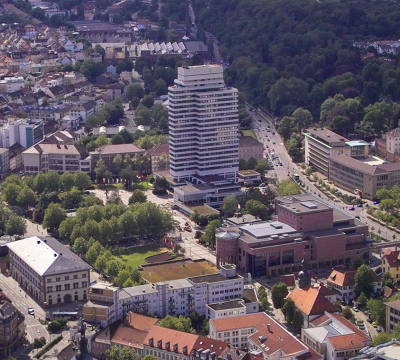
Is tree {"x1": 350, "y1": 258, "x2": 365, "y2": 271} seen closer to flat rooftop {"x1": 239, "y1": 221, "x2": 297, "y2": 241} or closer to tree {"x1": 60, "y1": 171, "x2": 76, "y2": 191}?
flat rooftop {"x1": 239, "y1": 221, "x2": 297, "y2": 241}

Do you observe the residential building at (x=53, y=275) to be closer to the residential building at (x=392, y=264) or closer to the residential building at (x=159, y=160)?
the residential building at (x=392, y=264)

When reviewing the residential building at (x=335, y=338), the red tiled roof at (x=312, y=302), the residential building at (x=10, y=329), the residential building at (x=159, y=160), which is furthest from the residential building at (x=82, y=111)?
the residential building at (x=335, y=338)

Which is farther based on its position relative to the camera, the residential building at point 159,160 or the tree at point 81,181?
the residential building at point 159,160

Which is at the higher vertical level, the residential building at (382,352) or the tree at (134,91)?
the tree at (134,91)

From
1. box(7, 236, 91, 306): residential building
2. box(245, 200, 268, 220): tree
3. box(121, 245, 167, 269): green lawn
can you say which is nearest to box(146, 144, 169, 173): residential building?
box(245, 200, 268, 220): tree

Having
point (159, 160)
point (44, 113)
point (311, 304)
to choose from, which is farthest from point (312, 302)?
point (44, 113)

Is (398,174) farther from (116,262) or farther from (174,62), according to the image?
(174,62)

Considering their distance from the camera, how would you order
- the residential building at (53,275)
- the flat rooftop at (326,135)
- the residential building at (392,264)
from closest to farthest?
the residential building at (53,275)
the residential building at (392,264)
the flat rooftop at (326,135)

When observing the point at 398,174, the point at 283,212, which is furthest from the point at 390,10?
the point at 283,212

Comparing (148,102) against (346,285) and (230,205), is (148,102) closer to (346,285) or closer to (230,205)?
(230,205)
